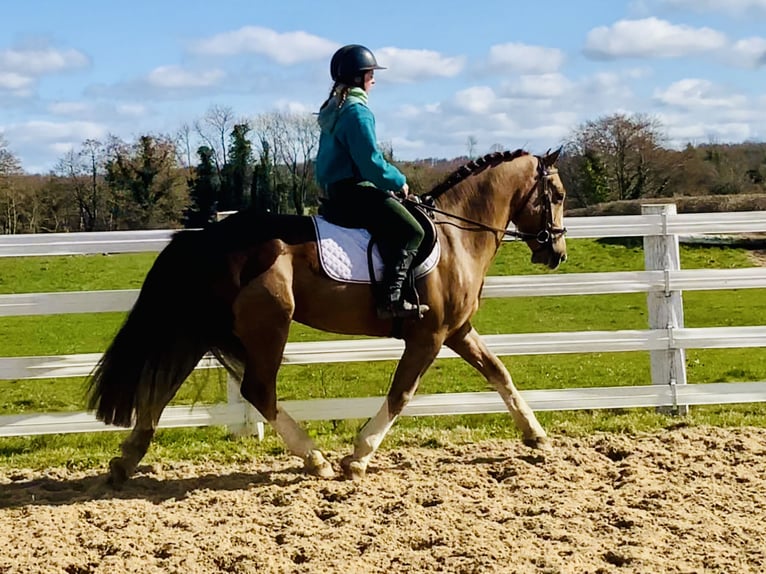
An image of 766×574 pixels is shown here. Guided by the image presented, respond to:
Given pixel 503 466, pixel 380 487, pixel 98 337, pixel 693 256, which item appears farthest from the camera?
pixel 693 256

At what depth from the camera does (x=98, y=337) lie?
16.2m

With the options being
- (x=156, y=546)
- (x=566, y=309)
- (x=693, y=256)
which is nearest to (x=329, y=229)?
(x=156, y=546)

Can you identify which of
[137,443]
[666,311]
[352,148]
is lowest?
[137,443]

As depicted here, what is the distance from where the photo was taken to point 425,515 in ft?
14.8

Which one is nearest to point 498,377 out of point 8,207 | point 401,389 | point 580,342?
point 401,389

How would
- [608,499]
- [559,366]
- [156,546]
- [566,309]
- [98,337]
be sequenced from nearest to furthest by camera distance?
[156,546] → [608,499] → [559,366] → [98,337] → [566,309]

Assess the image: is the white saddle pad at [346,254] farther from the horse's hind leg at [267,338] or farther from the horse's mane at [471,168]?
the horse's mane at [471,168]

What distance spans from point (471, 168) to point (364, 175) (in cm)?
110

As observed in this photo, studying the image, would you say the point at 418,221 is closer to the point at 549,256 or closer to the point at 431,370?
the point at 549,256

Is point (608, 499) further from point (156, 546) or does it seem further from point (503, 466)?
point (156, 546)

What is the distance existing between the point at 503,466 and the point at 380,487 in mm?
855

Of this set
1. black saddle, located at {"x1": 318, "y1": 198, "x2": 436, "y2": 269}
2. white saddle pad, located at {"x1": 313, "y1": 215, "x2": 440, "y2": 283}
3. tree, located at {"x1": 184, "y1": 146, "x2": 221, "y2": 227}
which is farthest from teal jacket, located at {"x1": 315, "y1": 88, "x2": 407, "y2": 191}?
tree, located at {"x1": 184, "y1": 146, "x2": 221, "y2": 227}

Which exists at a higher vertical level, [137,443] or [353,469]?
[137,443]

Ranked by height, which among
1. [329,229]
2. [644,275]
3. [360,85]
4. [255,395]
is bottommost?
[255,395]
